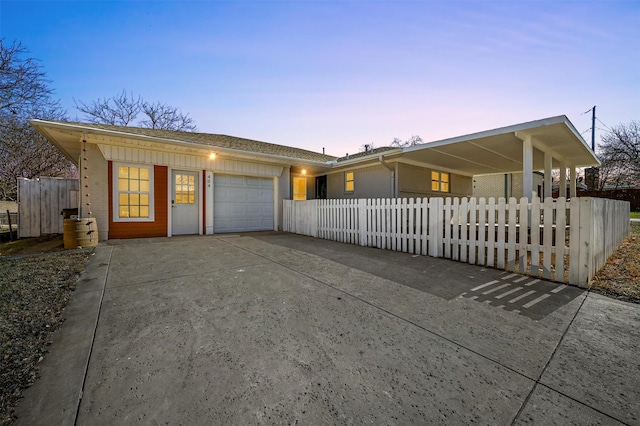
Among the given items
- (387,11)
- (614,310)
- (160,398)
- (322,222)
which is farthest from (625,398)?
(387,11)

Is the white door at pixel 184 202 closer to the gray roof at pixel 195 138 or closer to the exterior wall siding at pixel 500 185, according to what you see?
the gray roof at pixel 195 138

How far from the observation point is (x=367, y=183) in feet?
35.6

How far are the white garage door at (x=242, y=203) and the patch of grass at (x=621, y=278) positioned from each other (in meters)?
9.07

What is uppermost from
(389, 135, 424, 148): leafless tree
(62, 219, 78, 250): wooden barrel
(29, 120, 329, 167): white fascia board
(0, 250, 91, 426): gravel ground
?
(389, 135, 424, 148): leafless tree

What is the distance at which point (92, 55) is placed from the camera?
10.9 meters

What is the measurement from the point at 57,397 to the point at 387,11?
8.94m

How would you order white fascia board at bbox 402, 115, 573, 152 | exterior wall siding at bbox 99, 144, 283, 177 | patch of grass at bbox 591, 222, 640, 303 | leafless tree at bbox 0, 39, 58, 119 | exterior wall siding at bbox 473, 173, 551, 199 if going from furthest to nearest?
1. exterior wall siding at bbox 473, 173, 551, 199
2. leafless tree at bbox 0, 39, 58, 119
3. exterior wall siding at bbox 99, 144, 283, 177
4. white fascia board at bbox 402, 115, 573, 152
5. patch of grass at bbox 591, 222, 640, 303

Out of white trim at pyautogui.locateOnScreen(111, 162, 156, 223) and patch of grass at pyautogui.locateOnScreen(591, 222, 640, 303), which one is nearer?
patch of grass at pyautogui.locateOnScreen(591, 222, 640, 303)

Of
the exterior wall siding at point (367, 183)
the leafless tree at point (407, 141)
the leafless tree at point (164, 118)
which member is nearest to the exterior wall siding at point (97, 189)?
the exterior wall siding at point (367, 183)

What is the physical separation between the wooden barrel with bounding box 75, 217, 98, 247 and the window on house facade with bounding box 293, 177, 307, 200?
820cm

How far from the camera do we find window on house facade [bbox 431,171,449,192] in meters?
11.7

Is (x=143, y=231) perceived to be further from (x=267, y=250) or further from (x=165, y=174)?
(x=267, y=250)

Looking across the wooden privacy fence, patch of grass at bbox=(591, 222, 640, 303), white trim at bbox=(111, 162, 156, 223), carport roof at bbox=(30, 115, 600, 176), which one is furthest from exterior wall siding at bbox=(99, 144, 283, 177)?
patch of grass at bbox=(591, 222, 640, 303)

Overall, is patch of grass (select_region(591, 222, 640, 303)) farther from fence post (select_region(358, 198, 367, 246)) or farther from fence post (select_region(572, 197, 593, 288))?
fence post (select_region(358, 198, 367, 246))
